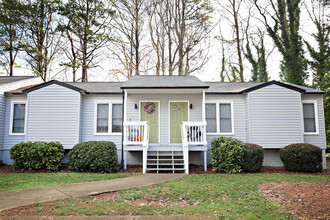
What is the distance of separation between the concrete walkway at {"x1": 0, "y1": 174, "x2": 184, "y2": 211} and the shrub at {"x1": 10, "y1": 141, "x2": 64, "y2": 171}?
10.5ft

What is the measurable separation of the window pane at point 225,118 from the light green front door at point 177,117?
1.67 metres

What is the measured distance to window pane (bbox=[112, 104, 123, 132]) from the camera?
36.3 feet

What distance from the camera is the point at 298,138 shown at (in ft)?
33.4

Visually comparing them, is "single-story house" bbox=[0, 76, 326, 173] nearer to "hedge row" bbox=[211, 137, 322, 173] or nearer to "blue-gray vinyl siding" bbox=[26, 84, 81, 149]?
Result: "blue-gray vinyl siding" bbox=[26, 84, 81, 149]

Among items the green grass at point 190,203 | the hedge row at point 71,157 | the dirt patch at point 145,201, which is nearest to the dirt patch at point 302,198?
the green grass at point 190,203

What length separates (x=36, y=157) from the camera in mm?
9047

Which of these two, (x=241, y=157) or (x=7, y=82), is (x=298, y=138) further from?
(x=7, y=82)

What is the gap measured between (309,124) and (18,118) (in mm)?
13307

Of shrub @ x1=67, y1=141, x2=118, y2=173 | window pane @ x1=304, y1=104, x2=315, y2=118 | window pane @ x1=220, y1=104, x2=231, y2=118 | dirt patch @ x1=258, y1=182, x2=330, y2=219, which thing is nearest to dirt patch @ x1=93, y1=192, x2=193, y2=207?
dirt patch @ x1=258, y1=182, x2=330, y2=219

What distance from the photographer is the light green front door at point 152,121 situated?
36.0 ft

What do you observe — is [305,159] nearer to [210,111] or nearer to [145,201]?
[210,111]

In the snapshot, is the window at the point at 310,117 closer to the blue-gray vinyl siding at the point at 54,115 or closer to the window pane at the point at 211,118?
the window pane at the point at 211,118

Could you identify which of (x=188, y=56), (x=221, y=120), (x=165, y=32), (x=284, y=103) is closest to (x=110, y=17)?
(x=165, y=32)

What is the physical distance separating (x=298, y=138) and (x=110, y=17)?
17087 mm
